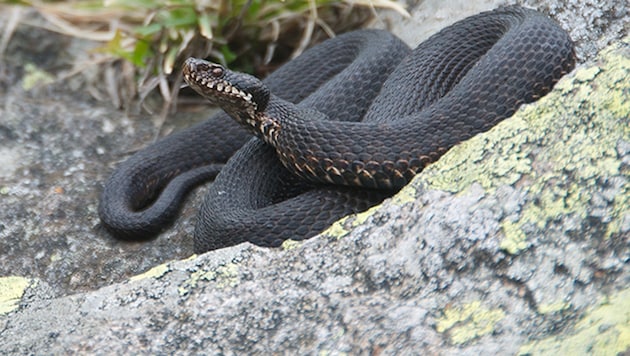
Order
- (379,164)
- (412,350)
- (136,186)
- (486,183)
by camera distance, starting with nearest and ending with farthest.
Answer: (412,350) → (486,183) → (379,164) → (136,186)

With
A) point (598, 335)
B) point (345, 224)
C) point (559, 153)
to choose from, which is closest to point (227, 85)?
point (345, 224)

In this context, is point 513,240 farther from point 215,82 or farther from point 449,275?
point 215,82

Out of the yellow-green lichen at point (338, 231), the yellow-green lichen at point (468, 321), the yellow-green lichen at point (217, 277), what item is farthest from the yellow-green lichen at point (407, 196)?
the yellow-green lichen at point (217, 277)

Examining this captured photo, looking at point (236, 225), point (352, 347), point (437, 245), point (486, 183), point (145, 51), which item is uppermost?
point (486, 183)

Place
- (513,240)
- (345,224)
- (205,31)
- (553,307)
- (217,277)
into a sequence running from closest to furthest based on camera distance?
(553,307)
(513,240)
(217,277)
(345,224)
(205,31)

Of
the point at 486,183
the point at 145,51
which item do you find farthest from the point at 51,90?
the point at 486,183

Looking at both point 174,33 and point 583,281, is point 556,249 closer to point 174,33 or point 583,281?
point 583,281

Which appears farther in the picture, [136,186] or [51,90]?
[51,90]

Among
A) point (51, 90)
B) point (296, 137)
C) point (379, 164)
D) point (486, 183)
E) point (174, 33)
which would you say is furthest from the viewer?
point (51, 90)
